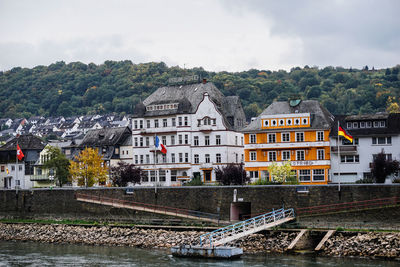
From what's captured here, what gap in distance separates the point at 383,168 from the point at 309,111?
13.6m

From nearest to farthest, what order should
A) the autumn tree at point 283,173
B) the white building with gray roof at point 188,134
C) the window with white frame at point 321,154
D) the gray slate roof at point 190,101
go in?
A: the autumn tree at point 283,173 < the window with white frame at point 321,154 < the white building with gray roof at point 188,134 < the gray slate roof at point 190,101

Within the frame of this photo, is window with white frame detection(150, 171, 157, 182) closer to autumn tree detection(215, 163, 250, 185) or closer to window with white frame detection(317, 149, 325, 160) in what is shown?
autumn tree detection(215, 163, 250, 185)

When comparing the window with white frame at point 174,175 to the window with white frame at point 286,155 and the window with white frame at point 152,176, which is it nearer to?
the window with white frame at point 152,176

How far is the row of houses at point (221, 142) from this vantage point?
247ft

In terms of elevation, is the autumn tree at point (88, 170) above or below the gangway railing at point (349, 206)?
above

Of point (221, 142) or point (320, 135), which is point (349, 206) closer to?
point (320, 135)

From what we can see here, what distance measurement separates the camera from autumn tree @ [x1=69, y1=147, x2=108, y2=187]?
278 ft

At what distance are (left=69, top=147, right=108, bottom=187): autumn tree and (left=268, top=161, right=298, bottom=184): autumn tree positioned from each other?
25.3m

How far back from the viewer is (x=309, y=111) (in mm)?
78938

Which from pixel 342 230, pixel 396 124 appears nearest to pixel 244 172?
pixel 396 124

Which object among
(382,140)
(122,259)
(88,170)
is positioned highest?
(382,140)

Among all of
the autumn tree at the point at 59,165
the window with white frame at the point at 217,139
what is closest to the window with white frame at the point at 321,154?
the window with white frame at the point at 217,139

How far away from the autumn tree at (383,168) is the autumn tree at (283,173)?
9.16m

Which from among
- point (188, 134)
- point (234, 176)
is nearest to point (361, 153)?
point (234, 176)
